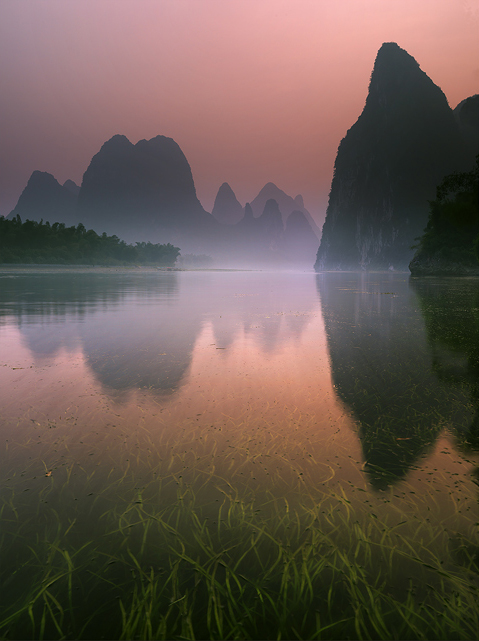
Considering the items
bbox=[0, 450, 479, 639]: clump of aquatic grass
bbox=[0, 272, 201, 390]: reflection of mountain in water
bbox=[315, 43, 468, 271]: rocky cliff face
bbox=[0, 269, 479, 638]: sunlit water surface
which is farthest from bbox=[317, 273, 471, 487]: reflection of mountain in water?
bbox=[315, 43, 468, 271]: rocky cliff face

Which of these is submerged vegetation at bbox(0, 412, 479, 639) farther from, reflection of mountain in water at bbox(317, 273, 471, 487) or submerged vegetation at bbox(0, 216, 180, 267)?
submerged vegetation at bbox(0, 216, 180, 267)

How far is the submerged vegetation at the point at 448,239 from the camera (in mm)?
60594

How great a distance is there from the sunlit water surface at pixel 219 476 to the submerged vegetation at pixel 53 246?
106380 mm

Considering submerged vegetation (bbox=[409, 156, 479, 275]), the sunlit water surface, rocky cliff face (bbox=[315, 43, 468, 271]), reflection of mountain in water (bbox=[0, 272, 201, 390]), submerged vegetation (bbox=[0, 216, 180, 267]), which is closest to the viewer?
the sunlit water surface

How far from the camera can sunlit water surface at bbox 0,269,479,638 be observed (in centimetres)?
228

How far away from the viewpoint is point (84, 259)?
11556cm

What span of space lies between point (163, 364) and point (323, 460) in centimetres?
446

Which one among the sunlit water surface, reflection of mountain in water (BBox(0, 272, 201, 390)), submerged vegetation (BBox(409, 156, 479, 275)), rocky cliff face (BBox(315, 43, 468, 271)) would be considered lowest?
reflection of mountain in water (BBox(0, 272, 201, 390))

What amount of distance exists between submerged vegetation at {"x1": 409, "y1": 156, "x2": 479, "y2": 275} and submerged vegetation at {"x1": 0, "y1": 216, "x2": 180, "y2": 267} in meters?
86.2

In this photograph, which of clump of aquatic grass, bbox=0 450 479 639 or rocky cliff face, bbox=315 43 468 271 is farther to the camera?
rocky cliff face, bbox=315 43 468 271

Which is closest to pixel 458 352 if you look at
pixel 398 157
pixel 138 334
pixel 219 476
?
pixel 219 476

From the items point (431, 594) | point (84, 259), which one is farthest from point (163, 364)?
point (84, 259)

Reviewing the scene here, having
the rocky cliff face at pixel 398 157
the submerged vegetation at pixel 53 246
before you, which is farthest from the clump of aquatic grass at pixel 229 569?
the rocky cliff face at pixel 398 157

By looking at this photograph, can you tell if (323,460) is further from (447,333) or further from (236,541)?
(447,333)
